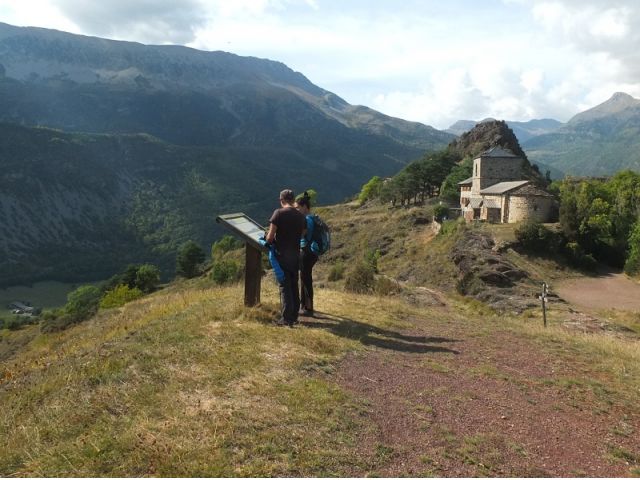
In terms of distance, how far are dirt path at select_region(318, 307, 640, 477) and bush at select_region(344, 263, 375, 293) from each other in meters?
10.1

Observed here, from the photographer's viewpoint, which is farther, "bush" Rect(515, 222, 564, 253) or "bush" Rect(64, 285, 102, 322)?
"bush" Rect(64, 285, 102, 322)

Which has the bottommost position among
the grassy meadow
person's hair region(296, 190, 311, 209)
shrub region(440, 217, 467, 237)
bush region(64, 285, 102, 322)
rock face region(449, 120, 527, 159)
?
bush region(64, 285, 102, 322)

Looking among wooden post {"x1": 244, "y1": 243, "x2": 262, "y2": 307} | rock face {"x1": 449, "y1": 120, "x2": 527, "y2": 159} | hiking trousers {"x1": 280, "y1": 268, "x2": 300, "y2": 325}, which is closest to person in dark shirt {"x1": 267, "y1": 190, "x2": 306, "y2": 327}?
hiking trousers {"x1": 280, "y1": 268, "x2": 300, "y2": 325}

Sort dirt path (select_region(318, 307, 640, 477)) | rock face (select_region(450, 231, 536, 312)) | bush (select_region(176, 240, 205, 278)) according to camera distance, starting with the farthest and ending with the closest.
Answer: bush (select_region(176, 240, 205, 278)), rock face (select_region(450, 231, 536, 312)), dirt path (select_region(318, 307, 640, 477))

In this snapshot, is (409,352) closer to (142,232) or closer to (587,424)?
(587,424)

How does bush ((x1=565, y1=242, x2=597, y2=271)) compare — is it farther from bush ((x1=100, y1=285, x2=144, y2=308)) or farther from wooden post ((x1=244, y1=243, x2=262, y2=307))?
bush ((x1=100, y1=285, x2=144, y2=308))

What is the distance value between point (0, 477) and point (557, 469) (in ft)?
17.4

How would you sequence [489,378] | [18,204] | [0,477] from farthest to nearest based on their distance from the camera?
[18,204] → [489,378] → [0,477]

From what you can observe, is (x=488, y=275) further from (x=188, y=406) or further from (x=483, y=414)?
(x=188, y=406)

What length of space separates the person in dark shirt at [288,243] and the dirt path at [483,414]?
1824 mm

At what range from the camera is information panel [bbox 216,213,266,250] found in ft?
32.2

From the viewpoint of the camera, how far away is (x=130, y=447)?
467cm

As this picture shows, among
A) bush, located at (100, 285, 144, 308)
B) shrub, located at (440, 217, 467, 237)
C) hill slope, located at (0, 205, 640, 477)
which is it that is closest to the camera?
hill slope, located at (0, 205, 640, 477)

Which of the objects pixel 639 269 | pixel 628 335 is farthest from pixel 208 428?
pixel 639 269
